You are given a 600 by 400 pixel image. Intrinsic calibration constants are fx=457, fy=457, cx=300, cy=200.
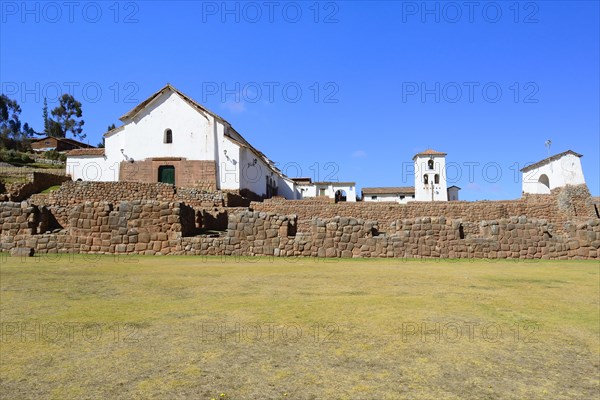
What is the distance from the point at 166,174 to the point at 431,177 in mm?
36516

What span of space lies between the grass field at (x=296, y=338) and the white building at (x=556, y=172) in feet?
92.8

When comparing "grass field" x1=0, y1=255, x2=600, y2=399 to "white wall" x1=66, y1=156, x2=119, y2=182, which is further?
"white wall" x1=66, y1=156, x2=119, y2=182

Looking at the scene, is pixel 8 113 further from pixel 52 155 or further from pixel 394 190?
pixel 394 190

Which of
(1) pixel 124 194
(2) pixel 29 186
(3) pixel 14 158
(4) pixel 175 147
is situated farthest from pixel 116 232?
(3) pixel 14 158

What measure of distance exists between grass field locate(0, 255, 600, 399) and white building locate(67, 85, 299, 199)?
75.9 ft

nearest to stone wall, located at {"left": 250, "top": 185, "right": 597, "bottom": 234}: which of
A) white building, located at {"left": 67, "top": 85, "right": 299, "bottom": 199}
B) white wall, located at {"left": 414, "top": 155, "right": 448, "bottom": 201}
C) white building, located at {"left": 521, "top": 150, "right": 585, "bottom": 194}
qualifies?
white building, located at {"left": 67, "top": 85, "right": 299, "bottom": 199}

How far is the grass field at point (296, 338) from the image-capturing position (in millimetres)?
3408

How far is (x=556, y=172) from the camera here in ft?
111

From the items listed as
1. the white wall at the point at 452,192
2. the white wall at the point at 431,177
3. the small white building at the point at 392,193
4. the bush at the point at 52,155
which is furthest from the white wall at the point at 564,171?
the bush at the point at 52,155

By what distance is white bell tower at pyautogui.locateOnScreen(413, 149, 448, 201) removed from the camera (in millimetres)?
57219

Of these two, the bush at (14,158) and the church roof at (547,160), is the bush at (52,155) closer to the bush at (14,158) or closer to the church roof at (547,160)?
the bush at (14,158)

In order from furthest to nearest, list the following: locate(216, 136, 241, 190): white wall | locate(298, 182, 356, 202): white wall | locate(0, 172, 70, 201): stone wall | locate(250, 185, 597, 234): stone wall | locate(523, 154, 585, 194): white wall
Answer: locate(298, 182, 356, 202): white wall
locate(523, 154, 585, 194): white wall
locate(216, 136, 241, 190): white wall
locate(0, 172, 70, 201): stone wall
locate(250, 185, 597, 234): stone wall

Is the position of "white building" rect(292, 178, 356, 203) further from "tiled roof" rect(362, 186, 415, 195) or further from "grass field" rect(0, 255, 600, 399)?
"grass field" rect(0, 255, 600, 399)

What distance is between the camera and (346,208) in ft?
84.6
